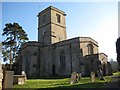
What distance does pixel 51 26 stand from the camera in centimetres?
4244

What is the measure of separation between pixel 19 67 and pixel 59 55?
1188cm

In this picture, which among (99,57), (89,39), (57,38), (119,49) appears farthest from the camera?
(57,38)

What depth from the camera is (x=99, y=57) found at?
32.5 m

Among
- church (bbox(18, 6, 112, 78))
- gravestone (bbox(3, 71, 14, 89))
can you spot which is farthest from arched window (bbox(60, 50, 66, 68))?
gravestone (bbox(3, 71, 14, 89))

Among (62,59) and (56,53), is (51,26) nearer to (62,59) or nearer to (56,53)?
(56,53)

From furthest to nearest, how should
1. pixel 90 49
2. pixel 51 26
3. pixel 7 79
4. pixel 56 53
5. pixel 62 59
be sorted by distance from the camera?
pixel 51 26
pixel 56 53
pixel 62 59
pixel 90 49
pixel 7 79

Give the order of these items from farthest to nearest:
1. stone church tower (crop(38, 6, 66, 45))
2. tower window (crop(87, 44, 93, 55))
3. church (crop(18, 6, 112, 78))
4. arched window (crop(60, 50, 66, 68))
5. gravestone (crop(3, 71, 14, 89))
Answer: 1. stone church tower (crop(38, 6, 66, 45))
2. arched window (crop(60, 50, 66, 68))
3. tower window (crop(87, 44, 93, 55))
4. church (crop(18, 6, 112, 78))
5. gravestone (crop(3, 71, 14, 89))

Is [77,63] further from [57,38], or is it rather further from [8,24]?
[8,24]

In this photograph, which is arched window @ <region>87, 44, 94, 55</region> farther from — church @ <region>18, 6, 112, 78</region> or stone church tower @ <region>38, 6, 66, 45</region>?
stone church tower @ <region>38, 6, 66, 45</region>

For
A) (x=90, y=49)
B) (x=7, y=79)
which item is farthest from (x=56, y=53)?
(x=7, y=79)

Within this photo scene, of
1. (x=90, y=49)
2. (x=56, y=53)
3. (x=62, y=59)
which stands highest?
(x=90, y=49)

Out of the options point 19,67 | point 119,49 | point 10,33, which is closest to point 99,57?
point 119,49

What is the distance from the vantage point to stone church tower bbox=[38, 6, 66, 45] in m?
42.4

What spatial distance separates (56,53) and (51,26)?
6964 mm
